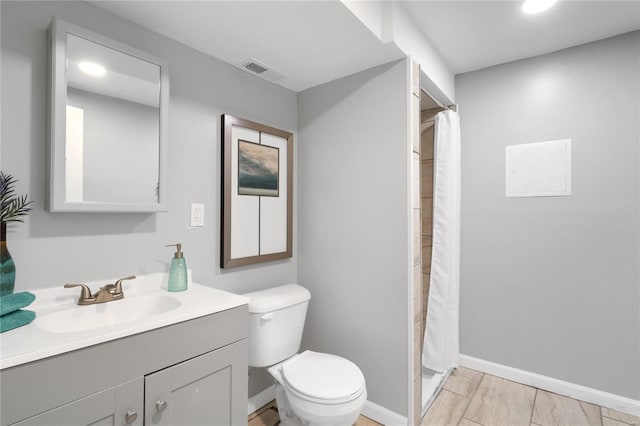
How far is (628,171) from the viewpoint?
77.3 inches

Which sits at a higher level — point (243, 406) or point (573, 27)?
point (573, 27)

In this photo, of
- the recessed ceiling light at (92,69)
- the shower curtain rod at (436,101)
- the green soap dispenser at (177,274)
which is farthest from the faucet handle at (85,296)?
the shower curtain rod at (436,101)

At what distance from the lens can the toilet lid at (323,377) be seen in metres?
1.46

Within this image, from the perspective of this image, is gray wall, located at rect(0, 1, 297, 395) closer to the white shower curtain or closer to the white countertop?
the white countertop

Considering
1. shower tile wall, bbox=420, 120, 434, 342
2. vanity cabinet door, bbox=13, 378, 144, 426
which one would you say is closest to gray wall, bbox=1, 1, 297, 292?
vanity cabinet door, bbox=13, 378, 144, 426

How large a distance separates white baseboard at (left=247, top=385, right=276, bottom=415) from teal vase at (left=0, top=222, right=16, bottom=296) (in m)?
1.38

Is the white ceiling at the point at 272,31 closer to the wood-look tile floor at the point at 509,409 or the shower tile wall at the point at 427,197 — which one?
the shower tile wall at the point at 427,197

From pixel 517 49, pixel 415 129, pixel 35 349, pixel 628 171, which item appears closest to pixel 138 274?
pixel 35 349

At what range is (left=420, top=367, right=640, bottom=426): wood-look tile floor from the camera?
1.87 m

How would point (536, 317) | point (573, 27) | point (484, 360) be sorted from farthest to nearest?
point (484, 360), point (536, 317), point (573, 27)

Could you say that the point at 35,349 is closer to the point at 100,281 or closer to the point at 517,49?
the point at 100,281

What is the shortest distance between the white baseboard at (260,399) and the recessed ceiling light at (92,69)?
1.88 meters

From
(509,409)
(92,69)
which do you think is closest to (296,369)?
(509,409)

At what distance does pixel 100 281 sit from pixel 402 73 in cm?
181
